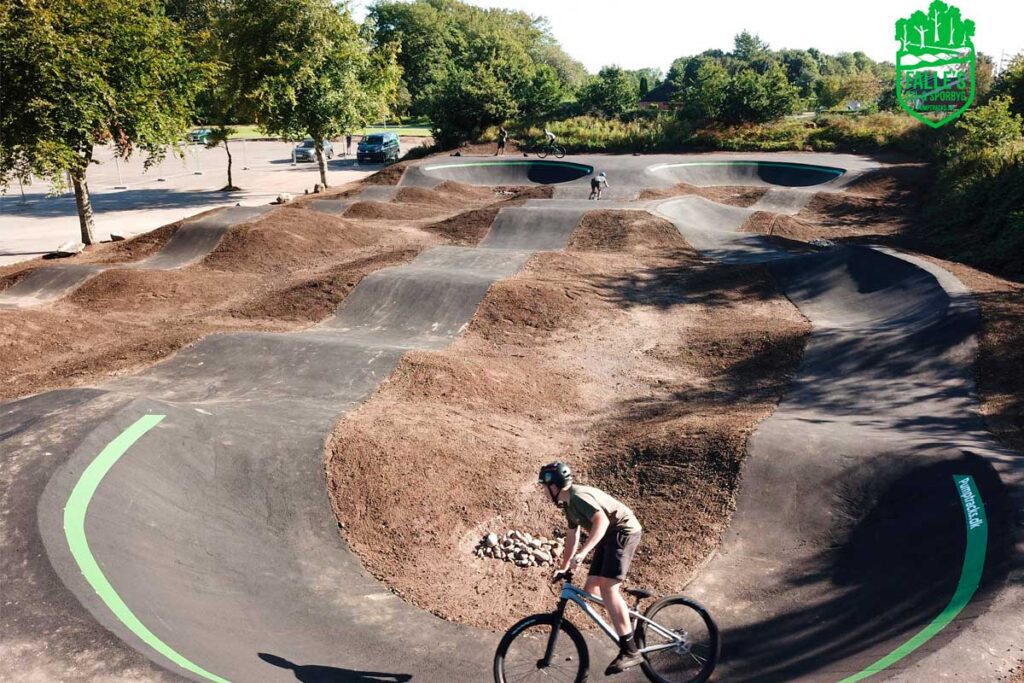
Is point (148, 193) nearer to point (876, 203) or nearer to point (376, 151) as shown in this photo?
point (376, 151)

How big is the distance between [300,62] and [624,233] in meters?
20.6

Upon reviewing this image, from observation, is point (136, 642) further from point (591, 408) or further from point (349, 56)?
point (349, 56)

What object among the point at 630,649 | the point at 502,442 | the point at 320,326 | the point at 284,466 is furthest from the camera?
the point at 320,326

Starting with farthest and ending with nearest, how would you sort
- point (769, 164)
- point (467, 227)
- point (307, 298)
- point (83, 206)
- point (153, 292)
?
point (769, 164) < point (467, 227) < point (83, 206) < point (153, 292) < point (307, 298)

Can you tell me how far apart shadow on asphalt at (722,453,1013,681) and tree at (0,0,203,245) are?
25.1 m

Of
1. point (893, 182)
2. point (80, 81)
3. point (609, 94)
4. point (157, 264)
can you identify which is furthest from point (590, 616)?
point (609, 94)

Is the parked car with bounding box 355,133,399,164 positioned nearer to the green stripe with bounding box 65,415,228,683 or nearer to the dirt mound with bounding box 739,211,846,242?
the dirt mound with bounding box 739,211,846,242

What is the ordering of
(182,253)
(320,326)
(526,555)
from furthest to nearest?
(182,253)
(320,326)
(526,555)

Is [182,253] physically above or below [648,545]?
above

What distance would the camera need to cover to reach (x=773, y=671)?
680 cm

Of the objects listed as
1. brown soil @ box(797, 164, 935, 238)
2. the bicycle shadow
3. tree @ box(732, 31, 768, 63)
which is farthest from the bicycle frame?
tree @ box(732, 31, 768, 63)

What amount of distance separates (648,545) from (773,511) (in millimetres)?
1794

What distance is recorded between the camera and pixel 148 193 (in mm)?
42625

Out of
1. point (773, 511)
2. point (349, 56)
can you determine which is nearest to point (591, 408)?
point (773, 511)
